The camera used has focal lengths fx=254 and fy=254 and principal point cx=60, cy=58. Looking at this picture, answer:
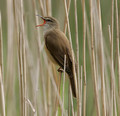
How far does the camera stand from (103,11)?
113 inches

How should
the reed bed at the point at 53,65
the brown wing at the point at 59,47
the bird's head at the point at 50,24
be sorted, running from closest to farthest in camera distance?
the reed bed at the point at 53,65, the brown wing at the point at 59,47, the bird's head at the point at 50,24

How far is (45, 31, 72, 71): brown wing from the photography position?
83.2 inches

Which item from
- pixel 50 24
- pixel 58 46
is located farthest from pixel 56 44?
pixel 50 24

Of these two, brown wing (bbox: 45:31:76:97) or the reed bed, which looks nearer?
the reed bed

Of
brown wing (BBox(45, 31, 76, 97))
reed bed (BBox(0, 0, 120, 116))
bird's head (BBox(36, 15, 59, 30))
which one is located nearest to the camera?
reed bed (BBox(0, 0, 120, 116))

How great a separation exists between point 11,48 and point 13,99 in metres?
0.51

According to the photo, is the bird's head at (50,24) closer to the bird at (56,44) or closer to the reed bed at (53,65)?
the bird at (56,44)

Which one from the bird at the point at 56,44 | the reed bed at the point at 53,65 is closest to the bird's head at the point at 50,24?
the bird at the point at 56,44

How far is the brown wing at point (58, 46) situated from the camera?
2.11 m

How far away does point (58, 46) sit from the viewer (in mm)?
2176

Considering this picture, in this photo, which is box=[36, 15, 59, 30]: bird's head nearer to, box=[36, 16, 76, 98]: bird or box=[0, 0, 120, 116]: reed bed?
box=[36, 16, 76, 98]: bird

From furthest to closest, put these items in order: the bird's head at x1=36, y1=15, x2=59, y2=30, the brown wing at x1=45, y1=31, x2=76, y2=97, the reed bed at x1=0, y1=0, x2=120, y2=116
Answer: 1. the bird's head at x1=36, y1=15, x2=59, y2=30
2. the brown wing at x1=45, y1=31, x2=76, y2=97
3. the reed bed at x1=0, y1=0, x2=120, y2=116

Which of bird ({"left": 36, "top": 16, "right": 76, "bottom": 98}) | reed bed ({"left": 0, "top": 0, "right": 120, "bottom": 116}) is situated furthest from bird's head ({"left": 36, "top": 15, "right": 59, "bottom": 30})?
reed bed ({"left": 0, "top": 0, "right": 120, "bottom": 116})

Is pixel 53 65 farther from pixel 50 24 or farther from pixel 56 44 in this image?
pixel 50 24
